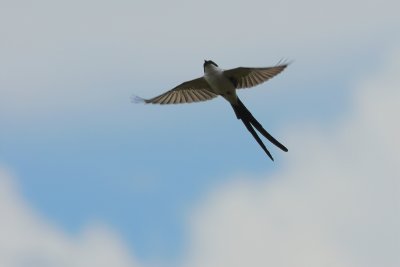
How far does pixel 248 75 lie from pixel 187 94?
2.87 ft

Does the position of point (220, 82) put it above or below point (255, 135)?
above

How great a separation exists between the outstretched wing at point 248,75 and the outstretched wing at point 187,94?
401mm

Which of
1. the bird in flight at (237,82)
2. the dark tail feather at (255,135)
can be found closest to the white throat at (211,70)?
the bird in flight at (237,82)

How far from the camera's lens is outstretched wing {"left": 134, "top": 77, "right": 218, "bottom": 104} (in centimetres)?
1230

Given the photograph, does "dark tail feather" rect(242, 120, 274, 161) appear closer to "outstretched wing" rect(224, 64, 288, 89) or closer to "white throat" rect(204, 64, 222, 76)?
"outstretched wing" rect(224, 64, 288, 89)

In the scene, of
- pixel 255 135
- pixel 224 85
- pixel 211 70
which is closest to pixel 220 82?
pixel 224 85

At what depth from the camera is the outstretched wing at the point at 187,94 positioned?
1230 cm

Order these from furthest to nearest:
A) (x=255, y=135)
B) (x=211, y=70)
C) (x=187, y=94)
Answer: (x=187, y=94), (x=211, y=70), (x=255, y=135)

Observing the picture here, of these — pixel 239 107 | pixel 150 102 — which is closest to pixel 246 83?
pixel 239 107

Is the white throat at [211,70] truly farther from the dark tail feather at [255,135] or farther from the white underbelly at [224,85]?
the dark tail feather at [255,135]

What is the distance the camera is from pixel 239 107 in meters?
11.9

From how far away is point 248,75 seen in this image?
1192 cm

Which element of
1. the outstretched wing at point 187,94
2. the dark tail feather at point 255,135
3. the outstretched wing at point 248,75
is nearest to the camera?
the dark tail feather at point 255,135

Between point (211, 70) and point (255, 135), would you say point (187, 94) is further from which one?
point (255, 135)
